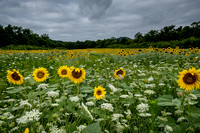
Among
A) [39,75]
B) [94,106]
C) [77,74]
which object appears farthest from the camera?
[39,75]

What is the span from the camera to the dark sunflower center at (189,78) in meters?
1.32

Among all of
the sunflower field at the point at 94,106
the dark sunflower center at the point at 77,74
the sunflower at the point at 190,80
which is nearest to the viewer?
the sunflower field at the point at 94,106

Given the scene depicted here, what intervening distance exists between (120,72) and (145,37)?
126 ft

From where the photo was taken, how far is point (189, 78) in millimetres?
1352

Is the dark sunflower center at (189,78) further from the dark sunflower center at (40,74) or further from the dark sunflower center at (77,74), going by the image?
the dark sunflower center at (40,74)

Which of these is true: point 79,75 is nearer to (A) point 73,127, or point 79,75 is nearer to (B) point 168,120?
(A) point 73,127

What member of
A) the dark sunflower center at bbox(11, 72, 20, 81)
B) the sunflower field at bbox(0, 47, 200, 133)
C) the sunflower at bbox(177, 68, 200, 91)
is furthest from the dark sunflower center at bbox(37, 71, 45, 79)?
the sunflower at bbox(177, 68, 200, 91)

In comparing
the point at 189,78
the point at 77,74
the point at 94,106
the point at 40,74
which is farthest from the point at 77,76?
the point at 189,78

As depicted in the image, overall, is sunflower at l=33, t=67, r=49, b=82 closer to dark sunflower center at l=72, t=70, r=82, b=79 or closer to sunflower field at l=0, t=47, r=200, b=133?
sunflower field at l=0, t=47, r=200, b=133

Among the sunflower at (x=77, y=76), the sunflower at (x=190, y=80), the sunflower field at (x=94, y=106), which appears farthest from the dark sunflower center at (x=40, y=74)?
the sunflower at (x=190, y=80)

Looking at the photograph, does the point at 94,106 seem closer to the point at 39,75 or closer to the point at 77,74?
the point at 77,74

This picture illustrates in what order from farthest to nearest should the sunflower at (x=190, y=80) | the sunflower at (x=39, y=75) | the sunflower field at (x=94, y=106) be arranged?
the sunflower at (x=39, y=75), the sunflower at (x=190, y=80), the sunflower field at (x=94, y=106)

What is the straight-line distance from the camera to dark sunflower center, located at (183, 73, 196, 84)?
52.1 inches

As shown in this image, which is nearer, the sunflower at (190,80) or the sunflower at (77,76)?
the sunflower at (190,80)
